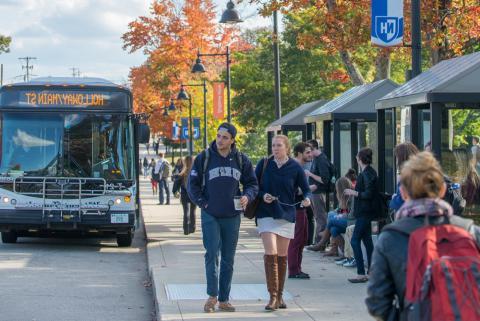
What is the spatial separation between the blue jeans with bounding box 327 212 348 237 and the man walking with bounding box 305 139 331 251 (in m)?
1.04

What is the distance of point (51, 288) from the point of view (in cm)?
1240

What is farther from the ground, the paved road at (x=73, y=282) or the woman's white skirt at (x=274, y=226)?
the woman's white skirt at (x=274, y=226)

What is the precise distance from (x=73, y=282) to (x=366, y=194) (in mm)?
4191

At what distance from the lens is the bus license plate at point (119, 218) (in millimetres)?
17578

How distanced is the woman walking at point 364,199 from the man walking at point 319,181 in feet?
11.9

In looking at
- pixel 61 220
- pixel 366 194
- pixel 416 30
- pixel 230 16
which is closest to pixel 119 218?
pixel 61 220

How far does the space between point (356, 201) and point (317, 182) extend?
12.4 ft

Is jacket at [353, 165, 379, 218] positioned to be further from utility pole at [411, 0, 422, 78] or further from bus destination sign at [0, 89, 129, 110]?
bus destination sign at [0, 89, 129, 110]

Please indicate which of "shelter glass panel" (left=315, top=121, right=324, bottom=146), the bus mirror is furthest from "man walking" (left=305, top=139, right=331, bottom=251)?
the bus mirror

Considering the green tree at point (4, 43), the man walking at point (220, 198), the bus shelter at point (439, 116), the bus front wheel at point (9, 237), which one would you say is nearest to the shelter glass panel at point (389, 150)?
the bus shelter at point (439, 116)

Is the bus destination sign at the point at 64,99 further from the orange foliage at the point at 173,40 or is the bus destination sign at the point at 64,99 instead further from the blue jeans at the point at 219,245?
the orange foliage at the point at 173,40

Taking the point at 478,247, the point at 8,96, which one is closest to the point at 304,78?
the point at 8,96

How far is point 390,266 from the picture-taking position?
14.6 ft

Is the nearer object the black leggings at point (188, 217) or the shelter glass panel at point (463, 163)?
the shelter glass panel at point (463, 163)
